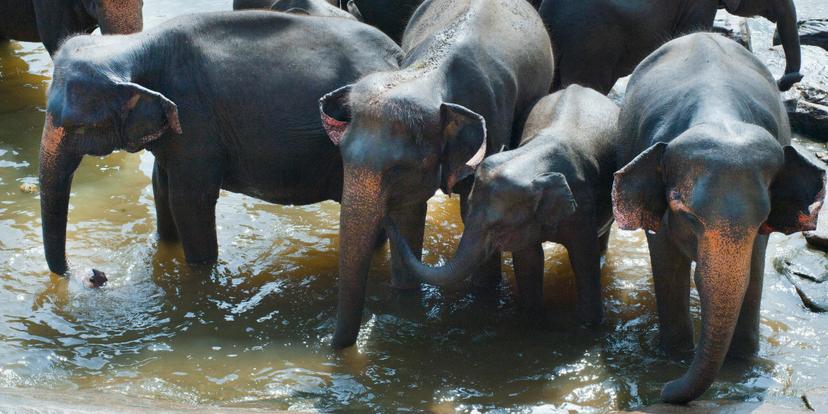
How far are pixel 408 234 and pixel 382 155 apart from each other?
89cm

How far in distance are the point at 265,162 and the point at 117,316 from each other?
0.94 m

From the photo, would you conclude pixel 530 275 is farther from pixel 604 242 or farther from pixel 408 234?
pixel 604 242

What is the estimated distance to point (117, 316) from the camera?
553cm

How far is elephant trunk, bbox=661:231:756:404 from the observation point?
4133 millimetres

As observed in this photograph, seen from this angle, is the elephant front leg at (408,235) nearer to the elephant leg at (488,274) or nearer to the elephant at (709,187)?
the elephant leg at (488,274)

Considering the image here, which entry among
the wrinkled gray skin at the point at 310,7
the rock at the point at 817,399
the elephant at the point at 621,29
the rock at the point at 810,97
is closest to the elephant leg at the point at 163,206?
the wrinkled gray skin at the point at 310,7

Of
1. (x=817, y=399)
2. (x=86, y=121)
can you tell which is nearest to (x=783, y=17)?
(x=817, y=399)

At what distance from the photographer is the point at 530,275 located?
536 centimetres

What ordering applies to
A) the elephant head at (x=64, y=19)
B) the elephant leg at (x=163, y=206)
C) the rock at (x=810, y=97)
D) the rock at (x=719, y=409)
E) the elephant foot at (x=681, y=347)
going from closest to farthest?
the rock at (x=719, y=409) < the elephant foot at (x=681, y=347) < the elephant leg at (x=163, y=206) < the elephant head at (x=64, y=19) < the rock at (x=810, y=97)

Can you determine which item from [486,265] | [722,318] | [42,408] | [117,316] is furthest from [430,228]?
[42,408]

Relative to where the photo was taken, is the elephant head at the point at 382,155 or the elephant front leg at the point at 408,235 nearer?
the elephant head at the point at 382,155

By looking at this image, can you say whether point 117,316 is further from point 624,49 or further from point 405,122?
point 624,49

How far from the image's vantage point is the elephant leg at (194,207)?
5637mm

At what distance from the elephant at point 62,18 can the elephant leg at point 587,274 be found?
10.1 feet
